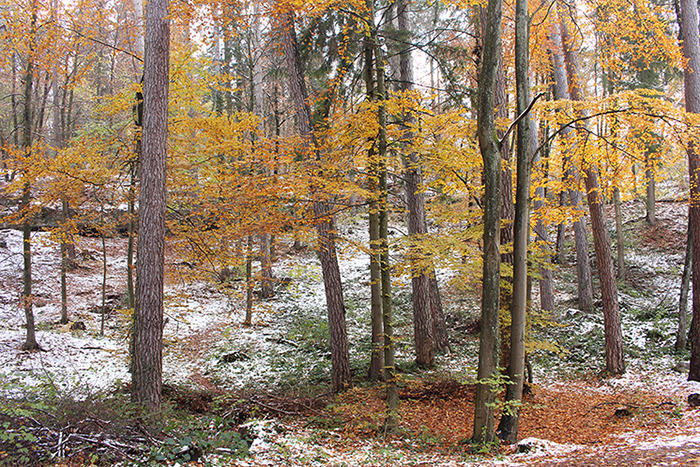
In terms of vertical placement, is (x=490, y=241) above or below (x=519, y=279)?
above

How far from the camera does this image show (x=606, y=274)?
30.1 feet

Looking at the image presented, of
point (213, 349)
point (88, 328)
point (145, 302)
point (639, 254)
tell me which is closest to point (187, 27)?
point (145, 302)

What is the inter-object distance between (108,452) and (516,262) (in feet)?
17.9

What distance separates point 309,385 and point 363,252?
11.6 ft

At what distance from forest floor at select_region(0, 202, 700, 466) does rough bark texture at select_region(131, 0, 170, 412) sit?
608 millimetres

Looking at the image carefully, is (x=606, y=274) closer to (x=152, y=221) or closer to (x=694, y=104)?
(x=694, y=104)

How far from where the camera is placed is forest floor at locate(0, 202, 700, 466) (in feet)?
14.6

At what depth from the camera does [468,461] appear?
492 centimetres

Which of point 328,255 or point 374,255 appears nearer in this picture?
point 374,255

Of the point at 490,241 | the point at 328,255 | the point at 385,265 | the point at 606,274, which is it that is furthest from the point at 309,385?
the point at 606,274

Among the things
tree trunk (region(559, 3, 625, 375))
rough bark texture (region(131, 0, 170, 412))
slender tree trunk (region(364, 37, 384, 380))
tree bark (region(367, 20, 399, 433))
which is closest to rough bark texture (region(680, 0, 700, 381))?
tree trunk (region(559, 3, 625, 375))

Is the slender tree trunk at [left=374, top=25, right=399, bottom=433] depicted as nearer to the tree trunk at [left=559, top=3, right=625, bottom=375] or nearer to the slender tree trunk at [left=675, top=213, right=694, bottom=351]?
the tree trunk at [left=559, top=3, right=625, bottom=375]

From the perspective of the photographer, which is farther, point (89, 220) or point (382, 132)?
point (89, 220)

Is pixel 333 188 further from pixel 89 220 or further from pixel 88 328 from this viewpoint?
pixel 88 328
